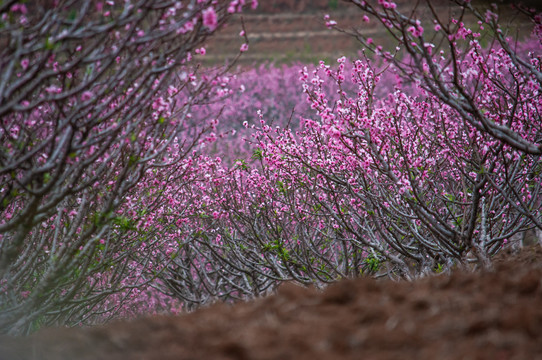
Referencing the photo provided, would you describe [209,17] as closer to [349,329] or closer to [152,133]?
[349,329]

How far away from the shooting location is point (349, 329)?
264cm

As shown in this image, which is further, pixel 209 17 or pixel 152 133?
pixel 152 133

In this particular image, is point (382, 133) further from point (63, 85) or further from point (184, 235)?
point (184, 235)

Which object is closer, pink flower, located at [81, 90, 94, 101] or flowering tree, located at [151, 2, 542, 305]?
pink flower, located at [81, 90, 94, 101]

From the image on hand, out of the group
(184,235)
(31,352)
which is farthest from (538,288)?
(184,235)

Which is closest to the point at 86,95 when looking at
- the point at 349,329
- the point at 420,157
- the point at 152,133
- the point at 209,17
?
the point at 209,17

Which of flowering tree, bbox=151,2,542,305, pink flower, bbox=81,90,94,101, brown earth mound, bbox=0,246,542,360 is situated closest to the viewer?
brown earth mound, bbox=0,246,542,360

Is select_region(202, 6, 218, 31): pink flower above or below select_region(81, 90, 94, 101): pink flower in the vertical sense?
above

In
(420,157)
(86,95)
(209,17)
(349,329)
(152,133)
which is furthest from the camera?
(152,133)

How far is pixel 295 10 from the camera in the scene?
50.3 meters

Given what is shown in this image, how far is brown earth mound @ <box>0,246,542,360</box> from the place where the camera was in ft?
8.06

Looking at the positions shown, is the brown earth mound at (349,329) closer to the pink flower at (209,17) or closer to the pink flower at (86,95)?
the pink flower at (86,95)

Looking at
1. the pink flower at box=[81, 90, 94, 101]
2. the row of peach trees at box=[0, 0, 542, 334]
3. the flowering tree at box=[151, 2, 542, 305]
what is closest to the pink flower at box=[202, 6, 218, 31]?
the row of peach trees at box=[0, 0, 542, 334]

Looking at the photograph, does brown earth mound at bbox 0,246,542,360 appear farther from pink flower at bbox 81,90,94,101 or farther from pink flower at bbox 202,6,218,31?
pink flower at bbox 202,6,218,31
